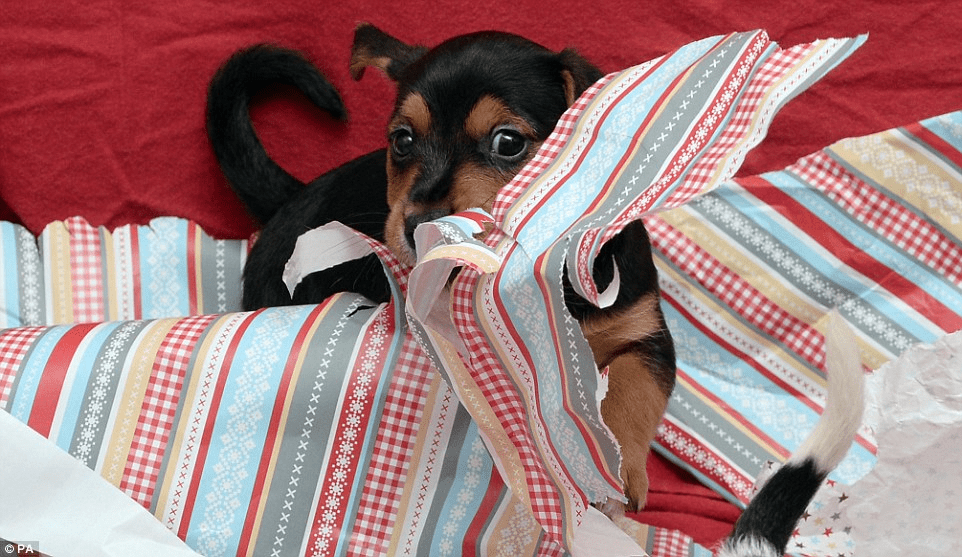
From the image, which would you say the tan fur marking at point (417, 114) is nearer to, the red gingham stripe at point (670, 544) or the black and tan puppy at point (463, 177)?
the black and tan puppy at point (463, 177)

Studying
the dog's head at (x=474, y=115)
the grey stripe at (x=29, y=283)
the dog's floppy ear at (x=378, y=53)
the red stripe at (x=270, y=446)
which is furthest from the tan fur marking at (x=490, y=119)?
the grey stripe at (x=29, y=283)

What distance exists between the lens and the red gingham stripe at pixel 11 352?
120cm

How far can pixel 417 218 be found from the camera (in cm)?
136

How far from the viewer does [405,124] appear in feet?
5.08

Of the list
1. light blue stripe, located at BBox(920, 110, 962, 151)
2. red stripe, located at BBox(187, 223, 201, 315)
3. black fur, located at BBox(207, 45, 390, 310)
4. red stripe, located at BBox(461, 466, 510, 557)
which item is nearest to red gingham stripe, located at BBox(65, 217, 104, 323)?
→ red stripe, located at BBox(187, 223, 201, 315)

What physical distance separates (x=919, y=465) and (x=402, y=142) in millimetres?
951

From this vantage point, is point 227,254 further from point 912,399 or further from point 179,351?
point 912,399

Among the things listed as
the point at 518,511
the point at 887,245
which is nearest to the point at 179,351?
the point at 518,511

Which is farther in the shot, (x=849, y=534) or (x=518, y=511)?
(x=849, y=534)

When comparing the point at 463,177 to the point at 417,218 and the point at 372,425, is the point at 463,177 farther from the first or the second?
the point at 372,425

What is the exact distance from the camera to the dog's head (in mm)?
1435

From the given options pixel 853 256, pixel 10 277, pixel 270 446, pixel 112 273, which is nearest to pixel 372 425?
pixel 270 446

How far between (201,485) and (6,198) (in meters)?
1.01

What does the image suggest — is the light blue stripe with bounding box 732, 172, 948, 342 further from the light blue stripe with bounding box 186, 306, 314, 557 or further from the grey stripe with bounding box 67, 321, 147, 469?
the grey stripe with bounding box 67, 321, 147, 469
